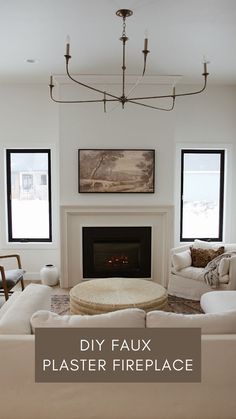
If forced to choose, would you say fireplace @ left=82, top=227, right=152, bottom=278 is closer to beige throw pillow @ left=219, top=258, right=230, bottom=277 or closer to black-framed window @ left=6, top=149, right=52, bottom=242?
black-framed window @ left=6, top=149, right=52, bottom=242

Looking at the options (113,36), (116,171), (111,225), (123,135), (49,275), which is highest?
(113,36)

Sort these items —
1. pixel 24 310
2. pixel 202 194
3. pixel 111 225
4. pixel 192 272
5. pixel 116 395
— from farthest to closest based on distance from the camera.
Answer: pixel 202 194 → pixel 111 225 → pixel 192 272 → pixel 24 310 → pixel 116 395

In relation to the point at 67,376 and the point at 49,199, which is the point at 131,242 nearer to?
the point at 49,199

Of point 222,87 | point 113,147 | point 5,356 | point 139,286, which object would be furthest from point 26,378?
point 222,87

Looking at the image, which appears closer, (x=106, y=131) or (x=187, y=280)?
(x=187, y=280)

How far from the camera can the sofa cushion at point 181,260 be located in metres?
4.65

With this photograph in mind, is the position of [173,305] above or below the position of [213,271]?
below

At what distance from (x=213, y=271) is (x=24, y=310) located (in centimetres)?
280

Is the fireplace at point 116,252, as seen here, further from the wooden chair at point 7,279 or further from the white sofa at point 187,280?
the wooden chair at point 7,279

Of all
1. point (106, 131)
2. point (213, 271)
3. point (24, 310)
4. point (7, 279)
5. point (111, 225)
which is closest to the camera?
point (24, 310)

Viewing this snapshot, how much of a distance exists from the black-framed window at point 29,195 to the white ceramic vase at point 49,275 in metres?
0.53

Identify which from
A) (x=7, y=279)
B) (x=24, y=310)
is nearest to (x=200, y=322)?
(x=24, y=310)

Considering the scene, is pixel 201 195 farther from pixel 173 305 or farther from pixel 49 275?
pixel 49 275

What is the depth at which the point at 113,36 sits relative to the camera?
134 inches
